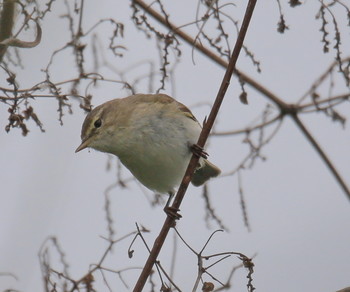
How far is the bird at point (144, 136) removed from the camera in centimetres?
428

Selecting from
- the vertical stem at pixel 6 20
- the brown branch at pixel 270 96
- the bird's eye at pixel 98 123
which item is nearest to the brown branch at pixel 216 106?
the vertical stem at pixel 6 20

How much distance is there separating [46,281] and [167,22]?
142 cm

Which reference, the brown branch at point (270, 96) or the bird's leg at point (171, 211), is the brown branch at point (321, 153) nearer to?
the brown branch at point (270, 96)

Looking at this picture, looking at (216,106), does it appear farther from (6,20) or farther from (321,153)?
(321,153)

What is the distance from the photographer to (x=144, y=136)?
4293mm

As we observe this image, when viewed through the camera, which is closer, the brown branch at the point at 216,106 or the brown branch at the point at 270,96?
the brown branch at the point at 216,106

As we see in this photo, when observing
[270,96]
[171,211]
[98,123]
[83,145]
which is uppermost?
[270,96]

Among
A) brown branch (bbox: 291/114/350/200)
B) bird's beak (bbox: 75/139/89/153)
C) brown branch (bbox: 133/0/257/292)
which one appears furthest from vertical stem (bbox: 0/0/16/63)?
brown branch (bbox: 291/114/350/200)

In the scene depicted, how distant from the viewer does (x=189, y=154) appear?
441 centimetres

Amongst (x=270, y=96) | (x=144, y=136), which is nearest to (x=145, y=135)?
(x=144, y=136)

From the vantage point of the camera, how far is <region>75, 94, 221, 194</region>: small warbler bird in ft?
14.0

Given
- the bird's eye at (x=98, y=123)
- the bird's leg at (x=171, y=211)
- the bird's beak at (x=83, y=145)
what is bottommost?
the bird's leg at (x=171, y=211)

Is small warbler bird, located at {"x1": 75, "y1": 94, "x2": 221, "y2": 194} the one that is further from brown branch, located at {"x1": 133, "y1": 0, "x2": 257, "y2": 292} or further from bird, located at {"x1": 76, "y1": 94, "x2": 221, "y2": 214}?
brown branch, located at {"x1": 133, "y1": 0, "x2": 257, "y2": 292}

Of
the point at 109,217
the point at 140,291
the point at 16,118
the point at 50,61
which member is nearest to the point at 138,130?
the point at 109,217
